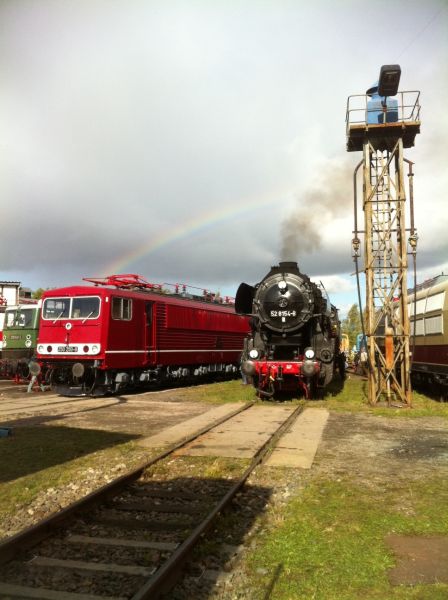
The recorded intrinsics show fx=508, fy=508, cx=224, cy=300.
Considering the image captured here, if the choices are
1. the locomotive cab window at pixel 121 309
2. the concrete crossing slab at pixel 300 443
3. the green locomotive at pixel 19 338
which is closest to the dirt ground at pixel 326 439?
the concrete crossing slab at pixel 300 443

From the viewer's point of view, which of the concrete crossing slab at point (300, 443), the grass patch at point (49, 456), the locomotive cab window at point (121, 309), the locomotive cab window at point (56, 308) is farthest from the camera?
the locomotive cab window at point (56, 308)

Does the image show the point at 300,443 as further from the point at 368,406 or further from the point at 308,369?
the point at 368,406

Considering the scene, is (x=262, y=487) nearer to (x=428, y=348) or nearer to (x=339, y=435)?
(x=339, y=435)

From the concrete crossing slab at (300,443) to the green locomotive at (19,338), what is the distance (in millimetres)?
12015

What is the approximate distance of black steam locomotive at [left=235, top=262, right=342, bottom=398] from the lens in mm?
13922

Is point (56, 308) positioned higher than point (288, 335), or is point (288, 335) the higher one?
point (56, 308)

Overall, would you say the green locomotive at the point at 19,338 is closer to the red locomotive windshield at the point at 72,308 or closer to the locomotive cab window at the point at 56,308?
the locomotive cab window at the point at 56,308

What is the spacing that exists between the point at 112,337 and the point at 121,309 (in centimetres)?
100

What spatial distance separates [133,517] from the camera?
5.05 meters

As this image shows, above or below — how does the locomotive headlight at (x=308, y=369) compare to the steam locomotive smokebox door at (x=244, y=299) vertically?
below

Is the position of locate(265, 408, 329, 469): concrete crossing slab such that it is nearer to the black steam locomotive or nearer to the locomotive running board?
the black steam locomotive

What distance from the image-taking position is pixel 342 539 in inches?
176

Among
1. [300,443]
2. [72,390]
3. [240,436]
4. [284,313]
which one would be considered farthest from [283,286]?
[72,390]

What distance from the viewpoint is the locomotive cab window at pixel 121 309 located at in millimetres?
15578
